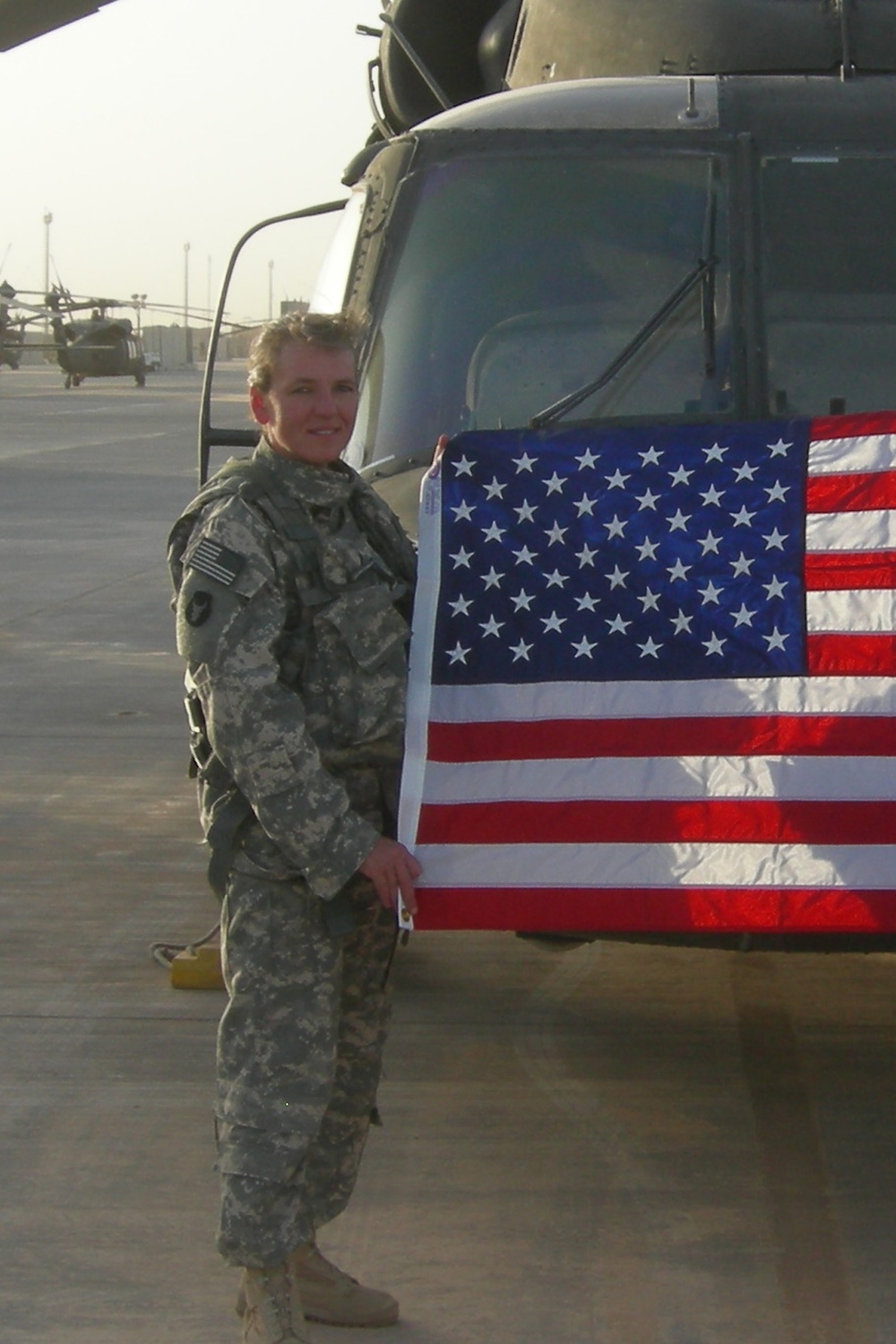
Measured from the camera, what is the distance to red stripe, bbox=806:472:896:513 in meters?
3.70

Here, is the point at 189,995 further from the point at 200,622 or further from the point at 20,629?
the point at 20,629

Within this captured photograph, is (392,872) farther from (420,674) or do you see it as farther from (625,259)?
(625,259)

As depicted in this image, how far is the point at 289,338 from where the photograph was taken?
11.0ft

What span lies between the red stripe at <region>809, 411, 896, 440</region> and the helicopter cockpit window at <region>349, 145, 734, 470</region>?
93cm

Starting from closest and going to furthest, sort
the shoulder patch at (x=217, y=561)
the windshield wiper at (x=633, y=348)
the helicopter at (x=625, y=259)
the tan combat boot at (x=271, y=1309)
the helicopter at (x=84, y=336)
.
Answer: the shoulder patch at (x=217, y=561) < the tan combat boot at (x=271, y=1309) < the windshield wiper at (x=633, y=348) < the helicopter at (x=625, y=259) < the helicopter at (x=84, y=336)

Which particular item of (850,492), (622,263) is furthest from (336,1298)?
(622,263)

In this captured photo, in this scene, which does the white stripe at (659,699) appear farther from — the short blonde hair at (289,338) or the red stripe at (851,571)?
the short blonde hair at (289,338)

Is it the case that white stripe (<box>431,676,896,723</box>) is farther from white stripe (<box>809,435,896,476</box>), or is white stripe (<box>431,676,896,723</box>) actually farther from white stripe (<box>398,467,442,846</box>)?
white stripe (<box>809,435,896,476</box>)

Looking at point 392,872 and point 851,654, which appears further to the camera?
point 851,654

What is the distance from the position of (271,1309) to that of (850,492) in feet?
5.86

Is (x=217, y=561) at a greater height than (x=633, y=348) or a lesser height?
lesser

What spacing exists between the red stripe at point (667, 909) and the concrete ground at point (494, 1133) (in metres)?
0.67

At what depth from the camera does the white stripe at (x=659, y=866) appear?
3562 millimetres

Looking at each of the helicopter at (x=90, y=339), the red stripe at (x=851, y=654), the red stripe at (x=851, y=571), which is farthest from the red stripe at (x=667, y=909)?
the helicopter at (x=90, y=339)
